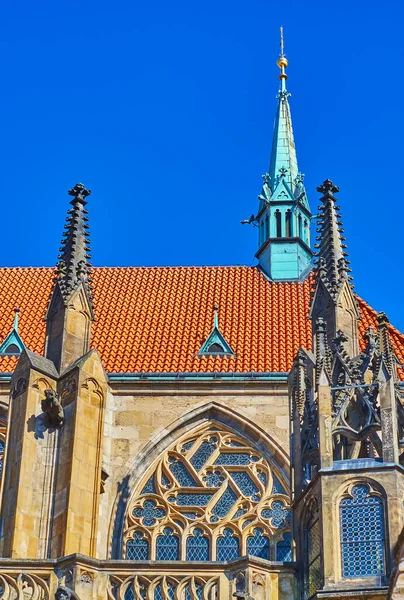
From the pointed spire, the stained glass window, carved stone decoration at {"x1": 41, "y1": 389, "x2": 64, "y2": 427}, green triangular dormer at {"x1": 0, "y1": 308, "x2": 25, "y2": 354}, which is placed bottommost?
the stained glass window

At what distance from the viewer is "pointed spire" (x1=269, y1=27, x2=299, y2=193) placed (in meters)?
29.9

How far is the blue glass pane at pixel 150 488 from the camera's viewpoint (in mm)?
20438

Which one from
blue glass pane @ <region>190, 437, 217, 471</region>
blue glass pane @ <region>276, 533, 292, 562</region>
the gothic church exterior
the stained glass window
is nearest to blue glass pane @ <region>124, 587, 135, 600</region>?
the gothic church exterior

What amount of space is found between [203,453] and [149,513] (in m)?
1.26

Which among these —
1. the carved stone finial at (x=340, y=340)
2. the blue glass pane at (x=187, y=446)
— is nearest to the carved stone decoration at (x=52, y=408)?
the carved stone finial at (x=340, y=340)

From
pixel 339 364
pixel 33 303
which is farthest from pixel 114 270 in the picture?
pixel 339 364

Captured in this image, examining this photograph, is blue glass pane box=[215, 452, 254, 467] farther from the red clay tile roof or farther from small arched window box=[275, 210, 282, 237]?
small arched window box=[275, 210, 282, 237]

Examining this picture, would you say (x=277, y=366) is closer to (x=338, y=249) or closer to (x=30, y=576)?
(x=338, y=249)

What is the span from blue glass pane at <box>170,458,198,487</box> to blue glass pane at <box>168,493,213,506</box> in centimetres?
17

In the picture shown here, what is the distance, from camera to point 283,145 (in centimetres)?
3070

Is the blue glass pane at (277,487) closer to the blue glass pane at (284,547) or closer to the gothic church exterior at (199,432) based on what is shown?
the gothic church exterior at (199,432)

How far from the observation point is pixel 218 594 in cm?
1392

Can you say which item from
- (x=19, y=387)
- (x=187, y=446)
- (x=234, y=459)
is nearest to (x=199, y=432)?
(x=187, y=446)

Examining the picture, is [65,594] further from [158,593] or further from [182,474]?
[182,474]
